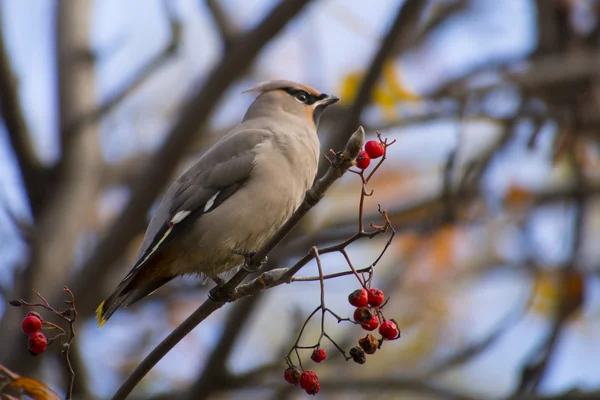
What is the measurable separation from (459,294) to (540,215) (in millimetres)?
2110

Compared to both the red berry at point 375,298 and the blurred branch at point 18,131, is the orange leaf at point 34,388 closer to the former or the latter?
the red berry at point 375,298

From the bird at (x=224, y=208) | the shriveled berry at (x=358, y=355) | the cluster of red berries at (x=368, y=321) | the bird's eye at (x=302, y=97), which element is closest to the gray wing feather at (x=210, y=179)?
the bird at (x=224, y=208)

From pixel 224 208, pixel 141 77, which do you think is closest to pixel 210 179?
pixel 224 208

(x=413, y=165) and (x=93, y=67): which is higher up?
(x=93, y=67)

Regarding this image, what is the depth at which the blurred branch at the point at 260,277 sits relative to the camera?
2.43m

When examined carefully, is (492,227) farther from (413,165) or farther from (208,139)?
(208,139)

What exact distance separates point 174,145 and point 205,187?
1.49 m

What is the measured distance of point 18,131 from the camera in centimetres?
650

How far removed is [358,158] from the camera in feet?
8.54

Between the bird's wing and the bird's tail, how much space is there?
171 millimetres

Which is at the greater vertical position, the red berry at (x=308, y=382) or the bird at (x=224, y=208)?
the red berry at (x=308, y=382)

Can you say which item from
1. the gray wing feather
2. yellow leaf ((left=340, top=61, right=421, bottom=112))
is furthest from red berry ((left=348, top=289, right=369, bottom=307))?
yellow leaf ((left=340, top=61, right=421, bottom=112))

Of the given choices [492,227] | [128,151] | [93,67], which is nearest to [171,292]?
[93,67]

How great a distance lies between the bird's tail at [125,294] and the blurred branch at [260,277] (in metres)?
0.52
